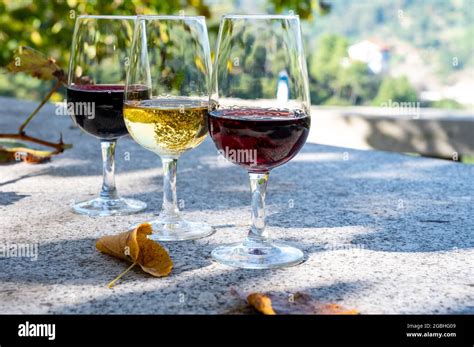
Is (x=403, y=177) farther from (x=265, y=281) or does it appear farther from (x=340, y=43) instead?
(x=340, y=43)

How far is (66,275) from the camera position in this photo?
3.58 ft

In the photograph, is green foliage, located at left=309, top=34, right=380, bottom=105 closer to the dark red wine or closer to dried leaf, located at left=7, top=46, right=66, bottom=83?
dried leaf, located at left=7, top=46, right=66, bottom=83

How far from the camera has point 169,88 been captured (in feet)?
4.31

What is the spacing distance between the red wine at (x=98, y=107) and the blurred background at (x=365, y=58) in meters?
0.32

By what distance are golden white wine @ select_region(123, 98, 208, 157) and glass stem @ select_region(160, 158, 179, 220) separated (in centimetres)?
7

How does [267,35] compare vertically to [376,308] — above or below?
above

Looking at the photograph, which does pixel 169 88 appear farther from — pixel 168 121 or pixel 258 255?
pixel 258 255

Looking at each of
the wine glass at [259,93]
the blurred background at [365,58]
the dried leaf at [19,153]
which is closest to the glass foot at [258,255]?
the wine glass at [259,93]

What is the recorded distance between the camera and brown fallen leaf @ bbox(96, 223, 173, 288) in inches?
43.1

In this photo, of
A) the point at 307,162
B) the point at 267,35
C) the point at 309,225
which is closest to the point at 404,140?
the point at 307,162

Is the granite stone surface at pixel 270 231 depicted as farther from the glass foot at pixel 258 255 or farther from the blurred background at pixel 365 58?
the blurred background at pixel 365 58
